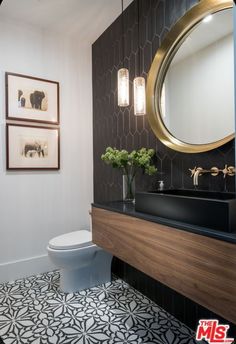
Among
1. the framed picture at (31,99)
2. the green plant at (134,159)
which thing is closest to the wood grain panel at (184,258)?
the green plant at (134,159)

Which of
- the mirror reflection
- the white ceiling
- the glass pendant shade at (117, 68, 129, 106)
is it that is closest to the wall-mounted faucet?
the mirror reflection

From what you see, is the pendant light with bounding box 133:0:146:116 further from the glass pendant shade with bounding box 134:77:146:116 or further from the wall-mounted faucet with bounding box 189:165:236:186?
the wall-mounted faucet with bounding box 189:165:236:186

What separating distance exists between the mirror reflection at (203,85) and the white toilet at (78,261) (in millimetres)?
1222

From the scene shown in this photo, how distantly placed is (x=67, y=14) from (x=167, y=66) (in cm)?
122

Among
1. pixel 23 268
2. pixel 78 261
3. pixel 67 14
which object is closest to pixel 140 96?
pixel 67 14

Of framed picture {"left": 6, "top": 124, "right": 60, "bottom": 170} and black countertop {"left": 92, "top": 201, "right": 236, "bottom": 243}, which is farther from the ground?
framed picture {"left": 6, "top": 124, "right": 60, "bottom": 170}

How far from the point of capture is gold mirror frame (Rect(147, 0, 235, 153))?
1386mm

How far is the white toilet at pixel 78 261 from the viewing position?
76.7 inches

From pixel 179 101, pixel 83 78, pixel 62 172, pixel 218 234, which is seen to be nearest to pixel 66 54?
pixel 83 78

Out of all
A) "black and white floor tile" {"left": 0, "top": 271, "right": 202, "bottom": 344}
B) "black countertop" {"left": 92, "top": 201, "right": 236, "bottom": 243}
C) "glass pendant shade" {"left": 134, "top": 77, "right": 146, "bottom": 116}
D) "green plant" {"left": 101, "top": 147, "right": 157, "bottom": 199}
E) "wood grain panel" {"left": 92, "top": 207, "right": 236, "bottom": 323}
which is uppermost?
"glass pendant shade" {"left": 134, "top": 77, "right": 146, "bottom": 116}

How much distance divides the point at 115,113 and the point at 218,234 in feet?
5.65

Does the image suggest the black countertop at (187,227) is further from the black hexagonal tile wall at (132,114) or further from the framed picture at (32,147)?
the framed picture at (32,147)

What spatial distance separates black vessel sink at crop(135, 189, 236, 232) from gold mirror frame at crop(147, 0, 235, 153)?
0.32 metres

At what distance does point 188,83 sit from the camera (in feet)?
5.20
